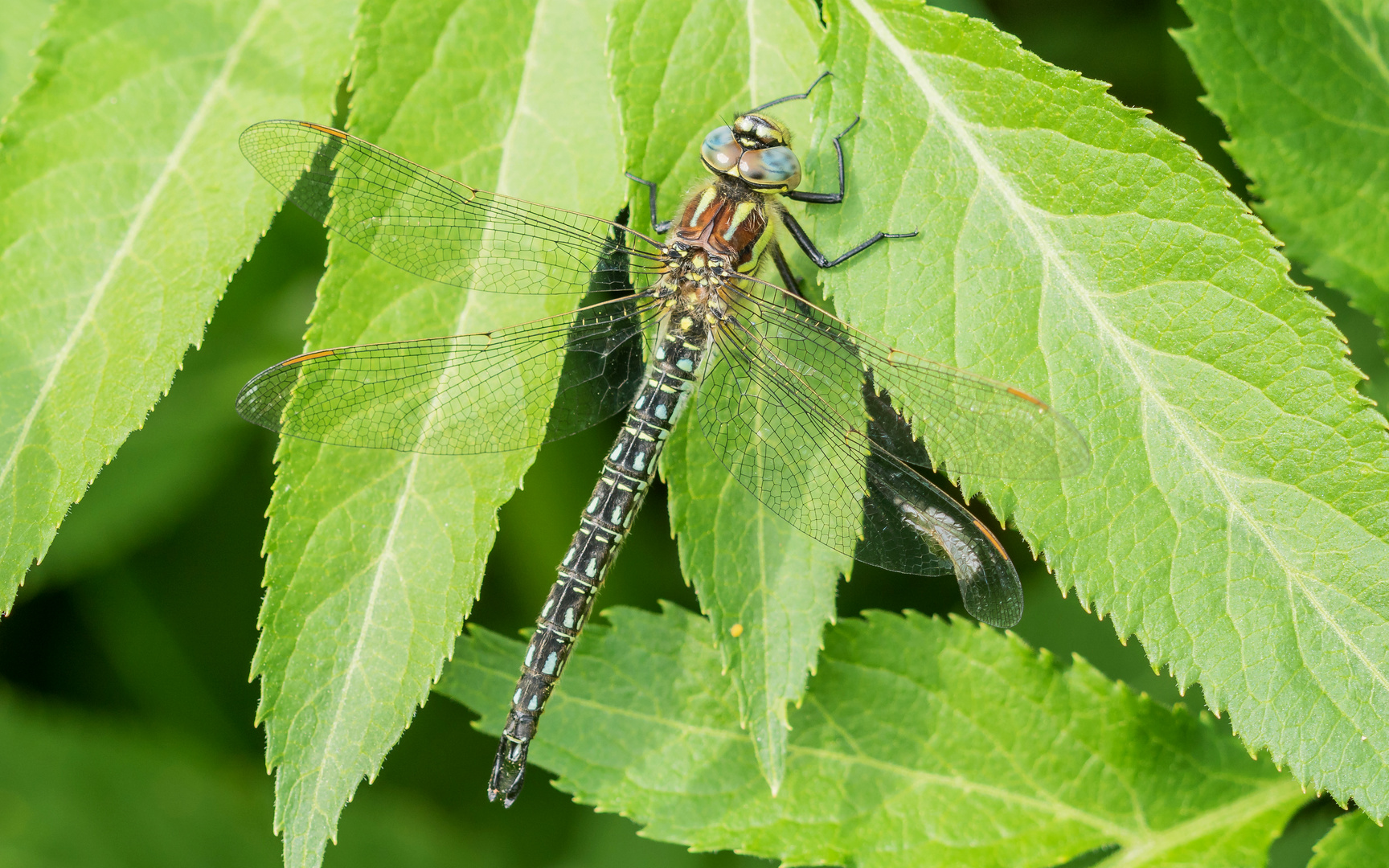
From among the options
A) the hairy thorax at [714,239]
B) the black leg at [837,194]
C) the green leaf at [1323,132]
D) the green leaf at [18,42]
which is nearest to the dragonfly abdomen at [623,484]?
the hairy thorax at [714,239]

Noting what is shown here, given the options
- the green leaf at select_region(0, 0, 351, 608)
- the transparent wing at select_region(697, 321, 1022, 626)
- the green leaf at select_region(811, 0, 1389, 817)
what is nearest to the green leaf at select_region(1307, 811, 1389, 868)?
the green leaf at select_region(811, 0, 1389, 817)

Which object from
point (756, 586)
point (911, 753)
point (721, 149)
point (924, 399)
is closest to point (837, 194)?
point (721, 149)

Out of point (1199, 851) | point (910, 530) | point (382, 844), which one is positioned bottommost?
point (382, 844)

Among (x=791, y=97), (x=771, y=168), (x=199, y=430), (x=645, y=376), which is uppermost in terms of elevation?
(x=791, y=97)

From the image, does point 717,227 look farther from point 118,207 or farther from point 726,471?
point 118,207

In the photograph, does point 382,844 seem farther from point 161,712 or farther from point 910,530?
point 910,530

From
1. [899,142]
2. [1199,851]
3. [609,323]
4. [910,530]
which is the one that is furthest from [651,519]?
[1199,851]

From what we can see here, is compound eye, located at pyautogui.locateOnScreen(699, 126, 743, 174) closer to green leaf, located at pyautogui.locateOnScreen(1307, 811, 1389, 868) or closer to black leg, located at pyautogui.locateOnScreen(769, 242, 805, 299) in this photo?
black leg, located at pyautogui.locateOnScreen(769, 242, 805, 299)
